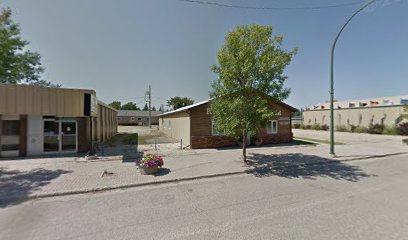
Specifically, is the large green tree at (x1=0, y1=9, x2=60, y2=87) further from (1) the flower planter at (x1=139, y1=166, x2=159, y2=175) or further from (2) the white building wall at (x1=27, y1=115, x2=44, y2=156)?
(1) the flower planter at (x1=139, y1=166, x2=159, y2=175)

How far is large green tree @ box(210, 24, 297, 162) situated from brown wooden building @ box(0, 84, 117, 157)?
27.7ft

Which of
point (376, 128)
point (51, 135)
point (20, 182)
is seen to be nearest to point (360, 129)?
point (376, 128)

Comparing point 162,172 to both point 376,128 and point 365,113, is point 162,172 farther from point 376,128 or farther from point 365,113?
point 365,113

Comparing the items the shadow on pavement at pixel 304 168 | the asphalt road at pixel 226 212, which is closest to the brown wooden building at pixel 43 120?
the asphalt road at pixel 226 212

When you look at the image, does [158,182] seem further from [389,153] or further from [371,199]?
[389,153]

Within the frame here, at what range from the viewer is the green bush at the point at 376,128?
2715 centimetres

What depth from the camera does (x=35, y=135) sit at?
11297 millimetres

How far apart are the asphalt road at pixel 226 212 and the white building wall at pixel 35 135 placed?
8.02 m

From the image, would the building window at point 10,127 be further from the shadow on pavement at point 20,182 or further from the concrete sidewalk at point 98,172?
the shadow on pavement at point 20,182

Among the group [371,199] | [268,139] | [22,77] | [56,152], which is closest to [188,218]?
[371,199]

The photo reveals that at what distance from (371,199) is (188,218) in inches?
198

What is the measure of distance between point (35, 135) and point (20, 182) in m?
5.84

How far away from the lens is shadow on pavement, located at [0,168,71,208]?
554 centimetres

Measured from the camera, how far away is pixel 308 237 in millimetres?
3459
